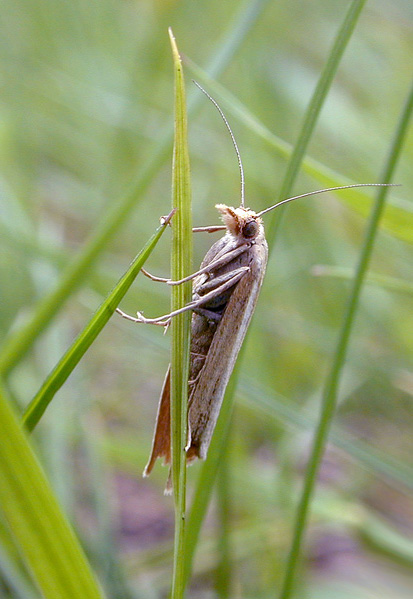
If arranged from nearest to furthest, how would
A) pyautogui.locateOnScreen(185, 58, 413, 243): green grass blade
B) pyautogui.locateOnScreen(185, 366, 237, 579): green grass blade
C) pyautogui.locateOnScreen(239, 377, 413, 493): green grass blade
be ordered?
pyautogui.locateOnScreen(185, 366, 237, 579): green grass blade < pyautogui.locateOnScreen(185, 58, 413, 243): green grass blade < pyautogui.locateOnScreen(239, 377, 413, 493): green grass blade

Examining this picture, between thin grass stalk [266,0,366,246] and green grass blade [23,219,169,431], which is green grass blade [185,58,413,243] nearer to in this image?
thin grass stalk [266,0,366,246]

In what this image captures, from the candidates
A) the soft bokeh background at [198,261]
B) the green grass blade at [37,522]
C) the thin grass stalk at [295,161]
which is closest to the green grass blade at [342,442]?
the soft bokeh background at [198,261]

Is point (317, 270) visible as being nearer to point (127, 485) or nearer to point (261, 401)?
point (261, 401)

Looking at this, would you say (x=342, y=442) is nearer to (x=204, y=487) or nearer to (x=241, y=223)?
(x=241, y=223)

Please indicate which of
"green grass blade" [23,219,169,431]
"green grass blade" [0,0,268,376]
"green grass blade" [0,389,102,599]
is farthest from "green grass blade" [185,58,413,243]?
"green grass blade" [0,389,102,599]

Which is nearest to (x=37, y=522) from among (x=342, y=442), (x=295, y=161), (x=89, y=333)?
(x=89, y=333)

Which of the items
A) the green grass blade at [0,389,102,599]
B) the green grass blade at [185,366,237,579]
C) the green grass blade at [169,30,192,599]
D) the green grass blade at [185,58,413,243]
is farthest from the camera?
the green grass blade at [185,58,413,243]

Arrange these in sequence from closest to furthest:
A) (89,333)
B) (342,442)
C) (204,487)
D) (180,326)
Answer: (89,333)
(180,326)
(204,487)
(342,442)

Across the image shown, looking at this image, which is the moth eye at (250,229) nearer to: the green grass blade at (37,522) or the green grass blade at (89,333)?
the green grass blade at (89,333)
